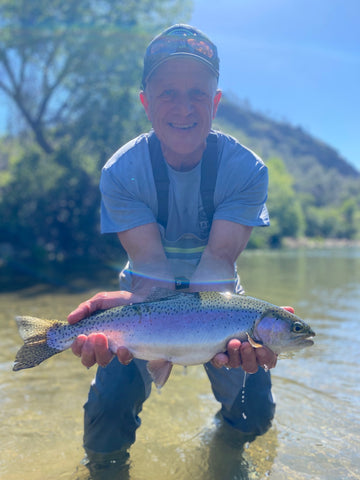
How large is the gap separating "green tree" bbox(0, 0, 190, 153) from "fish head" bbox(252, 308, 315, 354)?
61.6ft

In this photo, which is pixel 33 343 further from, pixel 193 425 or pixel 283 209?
pixel 283 209

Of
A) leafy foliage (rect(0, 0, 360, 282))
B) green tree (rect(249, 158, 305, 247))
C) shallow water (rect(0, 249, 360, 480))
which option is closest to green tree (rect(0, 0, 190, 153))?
leafy foliage (rect(0, 0, 360, 282))

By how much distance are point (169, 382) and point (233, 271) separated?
206cm

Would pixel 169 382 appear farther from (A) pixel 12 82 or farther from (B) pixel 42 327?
(A) pixel 12 82

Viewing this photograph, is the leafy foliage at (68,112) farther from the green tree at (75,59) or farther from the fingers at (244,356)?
the fingers at (244,356)

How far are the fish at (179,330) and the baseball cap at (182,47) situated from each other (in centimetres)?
162

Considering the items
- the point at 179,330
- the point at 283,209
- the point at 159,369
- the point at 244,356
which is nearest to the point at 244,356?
the point at 244,356

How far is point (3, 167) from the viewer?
106 ft

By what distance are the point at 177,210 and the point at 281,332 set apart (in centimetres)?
116

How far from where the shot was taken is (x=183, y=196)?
306cm

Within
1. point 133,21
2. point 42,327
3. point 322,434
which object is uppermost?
point 133,21

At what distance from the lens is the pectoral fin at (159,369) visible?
251 cm

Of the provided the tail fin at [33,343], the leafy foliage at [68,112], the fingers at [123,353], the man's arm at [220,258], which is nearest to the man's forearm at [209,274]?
the man's arm at [220,258]

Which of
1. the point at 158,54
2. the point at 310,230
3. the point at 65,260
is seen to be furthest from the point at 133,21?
the point at 310,230
